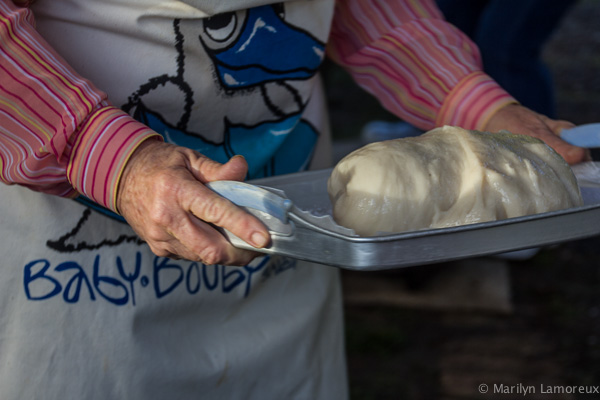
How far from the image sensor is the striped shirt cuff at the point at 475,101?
1220mm

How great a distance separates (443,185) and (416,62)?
0.41m

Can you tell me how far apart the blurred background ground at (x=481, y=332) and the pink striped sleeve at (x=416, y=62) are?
Answer: 1187mm

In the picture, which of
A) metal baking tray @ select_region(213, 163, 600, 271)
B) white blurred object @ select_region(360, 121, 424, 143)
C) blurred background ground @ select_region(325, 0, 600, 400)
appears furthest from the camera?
white blurred object @ select_region(360, 121, 424, 143)

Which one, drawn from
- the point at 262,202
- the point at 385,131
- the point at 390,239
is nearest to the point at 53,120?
the point at 262,202

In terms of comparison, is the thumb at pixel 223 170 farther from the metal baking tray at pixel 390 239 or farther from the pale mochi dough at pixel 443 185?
the pale mochi dough at pixel 443 185

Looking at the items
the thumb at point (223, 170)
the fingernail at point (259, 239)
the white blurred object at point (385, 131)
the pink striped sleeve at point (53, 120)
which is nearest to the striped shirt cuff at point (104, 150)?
the pink striped sleeve at point (53, 120)

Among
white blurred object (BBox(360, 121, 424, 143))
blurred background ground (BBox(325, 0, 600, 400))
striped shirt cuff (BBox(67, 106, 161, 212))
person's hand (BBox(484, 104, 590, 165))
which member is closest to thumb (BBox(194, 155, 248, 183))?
striped shirt cuff (BBox(67, 106, 161, 212))

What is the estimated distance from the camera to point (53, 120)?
864 millimetres

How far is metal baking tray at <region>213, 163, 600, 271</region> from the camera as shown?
0.73 meters

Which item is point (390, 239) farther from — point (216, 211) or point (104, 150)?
point (104, 150)

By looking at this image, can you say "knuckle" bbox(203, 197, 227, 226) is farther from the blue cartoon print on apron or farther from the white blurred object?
the white blurred object

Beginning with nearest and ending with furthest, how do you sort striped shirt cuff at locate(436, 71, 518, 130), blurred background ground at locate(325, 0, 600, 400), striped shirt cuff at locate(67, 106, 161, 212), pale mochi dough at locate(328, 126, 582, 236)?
striped shirt cuff at locate(67, 106, 161, 212) → pale mochi dough at locate(328, 126, 582, 236) → striped shirt cuff at locate(436, 71, 518, 130) → blurred background ground at locate(325, 0, 600, 400)

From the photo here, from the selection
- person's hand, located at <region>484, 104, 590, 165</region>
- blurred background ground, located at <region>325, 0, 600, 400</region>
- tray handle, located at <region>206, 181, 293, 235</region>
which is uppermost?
tray handle, located at <region>206, 181, 293, 235</region>

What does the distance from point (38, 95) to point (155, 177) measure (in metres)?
0.21
